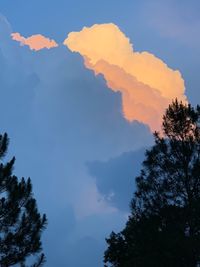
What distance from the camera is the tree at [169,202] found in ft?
66.2

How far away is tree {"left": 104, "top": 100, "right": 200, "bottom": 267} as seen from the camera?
2019 centimetres

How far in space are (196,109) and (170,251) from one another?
307 inches

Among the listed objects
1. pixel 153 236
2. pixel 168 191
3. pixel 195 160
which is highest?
pixel 195 160

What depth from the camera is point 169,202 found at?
863 inches

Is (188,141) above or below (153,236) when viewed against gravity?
above

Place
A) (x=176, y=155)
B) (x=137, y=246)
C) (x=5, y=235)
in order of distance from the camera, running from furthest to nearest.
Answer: (x=176, y=155)
(x=137, y=246)
(x=5, y=235)

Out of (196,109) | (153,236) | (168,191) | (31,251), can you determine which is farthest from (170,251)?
(196,109)

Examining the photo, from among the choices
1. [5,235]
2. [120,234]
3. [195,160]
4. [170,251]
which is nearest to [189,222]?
[170,251]

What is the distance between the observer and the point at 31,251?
20719 millimetres

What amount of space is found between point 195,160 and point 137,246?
5.00m

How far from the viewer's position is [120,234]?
119 feet

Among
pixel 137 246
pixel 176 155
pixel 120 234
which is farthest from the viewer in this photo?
pixel 120 234

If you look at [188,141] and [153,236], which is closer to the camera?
[153,236]

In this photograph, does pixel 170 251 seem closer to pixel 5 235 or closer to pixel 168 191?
pixel 168 191
